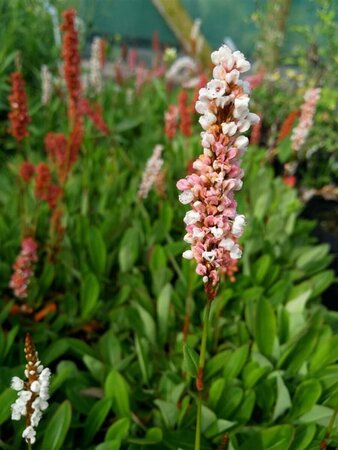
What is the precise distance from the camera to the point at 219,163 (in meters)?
1.07

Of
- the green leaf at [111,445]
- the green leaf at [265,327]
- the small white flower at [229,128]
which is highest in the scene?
the small white flower at [229,128]

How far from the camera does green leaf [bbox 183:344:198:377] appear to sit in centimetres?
131

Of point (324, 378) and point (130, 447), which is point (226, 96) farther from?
point (324, 378)

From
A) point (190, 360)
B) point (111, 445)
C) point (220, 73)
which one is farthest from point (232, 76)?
point (111, 445)

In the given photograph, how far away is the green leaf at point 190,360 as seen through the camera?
1306 mm

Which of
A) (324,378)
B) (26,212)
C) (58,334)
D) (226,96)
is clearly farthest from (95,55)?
(226,96)

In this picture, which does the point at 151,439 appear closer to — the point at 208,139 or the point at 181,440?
the point at 181,440

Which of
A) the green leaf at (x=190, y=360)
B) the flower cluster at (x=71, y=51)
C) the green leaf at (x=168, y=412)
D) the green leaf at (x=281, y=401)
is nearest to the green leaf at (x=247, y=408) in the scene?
the green leaf at (x=281, y=401)

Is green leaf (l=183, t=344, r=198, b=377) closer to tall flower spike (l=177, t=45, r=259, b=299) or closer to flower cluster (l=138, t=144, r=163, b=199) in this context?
tall flower spike (l=177, t=45, r=259, b=299)

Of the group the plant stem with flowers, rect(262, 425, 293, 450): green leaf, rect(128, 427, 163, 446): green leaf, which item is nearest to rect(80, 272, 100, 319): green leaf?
rect(128, 427, 163, 446): green leaf

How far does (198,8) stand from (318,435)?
23.3 feet

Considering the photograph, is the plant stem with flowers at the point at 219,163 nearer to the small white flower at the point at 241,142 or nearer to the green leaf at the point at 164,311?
the small white flower at the point at 241,142

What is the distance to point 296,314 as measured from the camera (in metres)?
2.38

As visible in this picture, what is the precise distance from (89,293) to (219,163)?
4.92 feet
